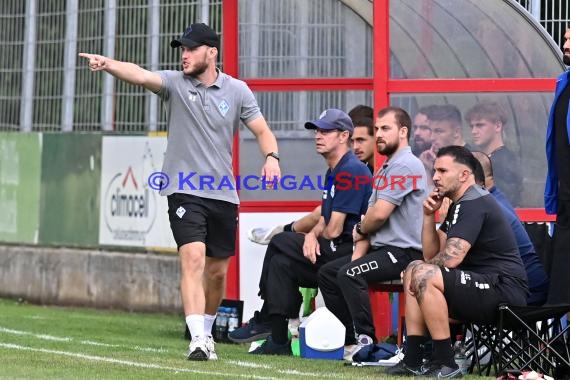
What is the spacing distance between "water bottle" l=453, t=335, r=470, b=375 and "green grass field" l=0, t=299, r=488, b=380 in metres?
0.25

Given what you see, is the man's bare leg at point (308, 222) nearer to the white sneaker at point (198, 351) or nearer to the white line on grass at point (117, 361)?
the white sneaker at point (198, 351)

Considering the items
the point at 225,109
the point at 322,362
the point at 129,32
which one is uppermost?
the point at 129,32

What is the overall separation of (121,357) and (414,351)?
1.79 m

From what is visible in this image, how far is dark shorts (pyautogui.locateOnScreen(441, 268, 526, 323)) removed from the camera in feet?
27.6

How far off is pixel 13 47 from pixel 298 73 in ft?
18.1

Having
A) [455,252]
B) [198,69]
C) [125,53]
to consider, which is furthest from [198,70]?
[125,53]

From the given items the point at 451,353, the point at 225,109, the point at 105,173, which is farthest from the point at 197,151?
the point at 105,173

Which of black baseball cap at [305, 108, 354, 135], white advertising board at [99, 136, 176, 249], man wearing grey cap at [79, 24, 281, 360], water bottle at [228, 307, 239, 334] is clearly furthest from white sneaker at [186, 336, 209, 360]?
white advertising board at [99, 136, 176, 249]

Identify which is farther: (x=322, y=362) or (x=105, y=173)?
(x=105, y=173)

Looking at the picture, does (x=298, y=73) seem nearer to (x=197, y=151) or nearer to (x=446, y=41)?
(x=446, y=41)

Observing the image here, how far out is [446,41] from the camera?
10.9m

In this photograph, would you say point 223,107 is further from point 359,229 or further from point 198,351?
point 198,351

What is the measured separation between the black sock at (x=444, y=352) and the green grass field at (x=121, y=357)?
8.6 inches

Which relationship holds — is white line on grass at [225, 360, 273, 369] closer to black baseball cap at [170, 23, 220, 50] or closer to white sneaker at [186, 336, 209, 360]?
white sneaker at [186, 336, 209, 360]
